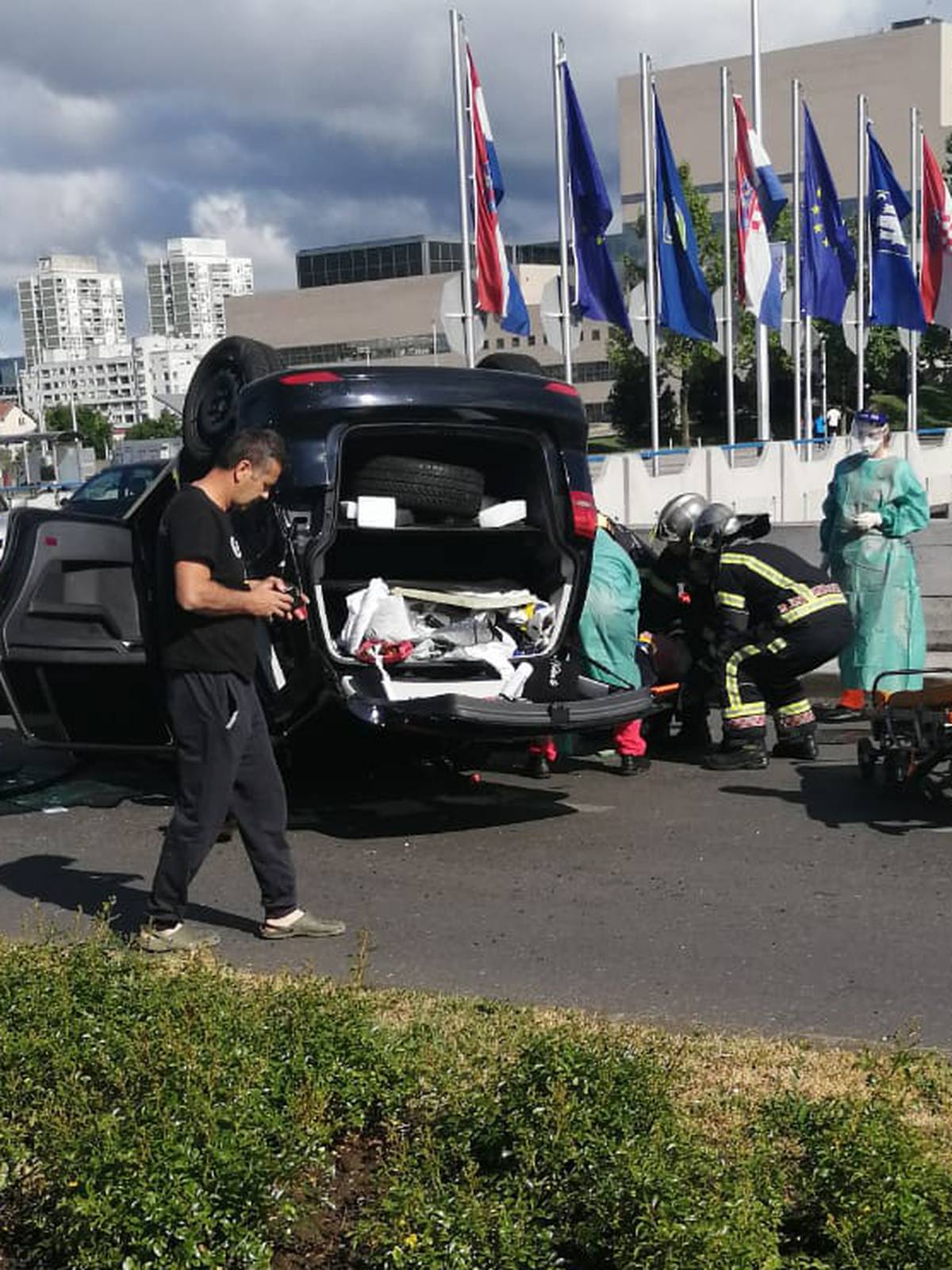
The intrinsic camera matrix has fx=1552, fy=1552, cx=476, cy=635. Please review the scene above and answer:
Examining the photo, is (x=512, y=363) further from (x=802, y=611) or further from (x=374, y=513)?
(x=802, y=611)

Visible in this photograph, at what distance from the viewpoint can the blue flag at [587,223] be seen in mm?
24594

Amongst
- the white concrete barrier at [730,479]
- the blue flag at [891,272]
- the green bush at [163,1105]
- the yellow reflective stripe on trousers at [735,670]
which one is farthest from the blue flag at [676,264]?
the green bush at [163,1105]

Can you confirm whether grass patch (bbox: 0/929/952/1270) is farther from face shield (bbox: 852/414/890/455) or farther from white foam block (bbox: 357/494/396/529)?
face shield (bbox: 852/414/890/455)

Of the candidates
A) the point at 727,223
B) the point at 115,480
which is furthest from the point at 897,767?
the point at 727,223

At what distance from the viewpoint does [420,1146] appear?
341 centimetres

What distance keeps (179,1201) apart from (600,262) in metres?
23.2

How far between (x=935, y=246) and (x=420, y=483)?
2607 centimetres

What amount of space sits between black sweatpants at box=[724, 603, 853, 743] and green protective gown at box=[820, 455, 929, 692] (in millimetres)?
1273

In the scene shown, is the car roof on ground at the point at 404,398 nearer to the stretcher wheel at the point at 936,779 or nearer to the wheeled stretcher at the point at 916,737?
the wheeled stretcher at the point at 916,737

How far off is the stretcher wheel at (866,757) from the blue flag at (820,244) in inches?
962

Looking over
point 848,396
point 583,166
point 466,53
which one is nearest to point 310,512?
point 466,53

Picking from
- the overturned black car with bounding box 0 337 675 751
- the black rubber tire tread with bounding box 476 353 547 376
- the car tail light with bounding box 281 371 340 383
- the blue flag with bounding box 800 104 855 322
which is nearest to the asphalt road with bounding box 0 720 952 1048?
the overturned black car with bounding box 0 337 675 751

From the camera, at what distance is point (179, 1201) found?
3043 millimetres

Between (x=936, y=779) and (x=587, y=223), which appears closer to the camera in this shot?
(x=936, y=779)
